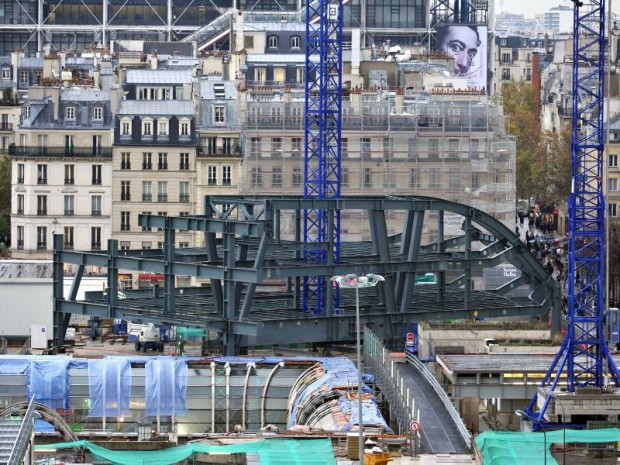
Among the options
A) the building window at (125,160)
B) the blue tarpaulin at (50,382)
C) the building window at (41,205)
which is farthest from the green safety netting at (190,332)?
the building window at (41,205)

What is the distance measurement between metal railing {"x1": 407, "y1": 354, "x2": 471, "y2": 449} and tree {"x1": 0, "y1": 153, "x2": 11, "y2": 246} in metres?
56.8

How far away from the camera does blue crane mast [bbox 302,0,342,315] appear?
106 m

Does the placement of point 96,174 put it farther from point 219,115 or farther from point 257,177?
point 257,177

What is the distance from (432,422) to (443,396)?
3.57 meters

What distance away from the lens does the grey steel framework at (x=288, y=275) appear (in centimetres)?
9862

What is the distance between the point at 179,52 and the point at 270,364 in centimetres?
9791

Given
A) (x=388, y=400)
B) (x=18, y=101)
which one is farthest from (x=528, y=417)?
(x=18, y=101)

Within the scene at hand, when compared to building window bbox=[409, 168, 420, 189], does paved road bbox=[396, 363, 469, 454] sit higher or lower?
lower

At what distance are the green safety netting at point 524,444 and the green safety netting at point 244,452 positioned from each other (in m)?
4.07

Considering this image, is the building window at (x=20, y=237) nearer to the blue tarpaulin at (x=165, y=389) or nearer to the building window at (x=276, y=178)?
the building window at (x=276, y=178)

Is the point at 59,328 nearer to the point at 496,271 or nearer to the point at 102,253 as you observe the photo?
the point at 102,253

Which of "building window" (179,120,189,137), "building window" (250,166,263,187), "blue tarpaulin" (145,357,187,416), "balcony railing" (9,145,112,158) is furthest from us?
"balcony railing" (9,145,112,158)

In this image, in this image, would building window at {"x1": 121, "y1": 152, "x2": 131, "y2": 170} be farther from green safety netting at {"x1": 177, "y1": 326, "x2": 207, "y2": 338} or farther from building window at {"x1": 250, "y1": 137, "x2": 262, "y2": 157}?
green safety netting at {"x1": 177, "y1": 326, "x2": 207, "y2": 338}

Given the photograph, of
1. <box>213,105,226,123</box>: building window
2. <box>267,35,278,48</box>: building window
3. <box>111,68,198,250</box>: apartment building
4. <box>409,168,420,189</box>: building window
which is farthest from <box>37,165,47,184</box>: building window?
<box>267,35,278,48</box>: building window
